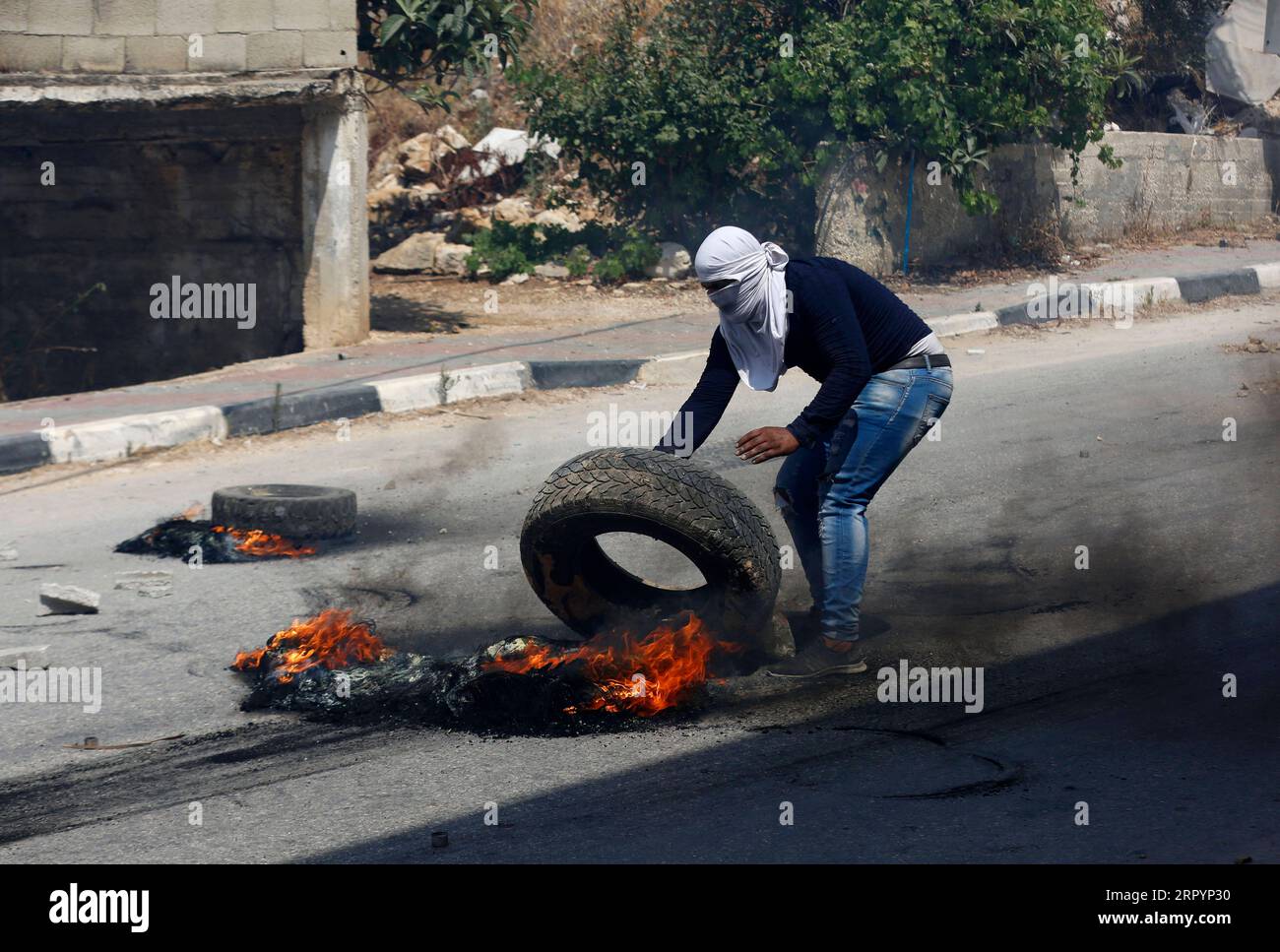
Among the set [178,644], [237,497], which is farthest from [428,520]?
[178,644]

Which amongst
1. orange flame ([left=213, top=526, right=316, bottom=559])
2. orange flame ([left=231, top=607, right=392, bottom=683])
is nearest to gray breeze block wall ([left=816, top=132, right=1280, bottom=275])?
orange flame ([left=213, top=526, right=316, bottom=559])

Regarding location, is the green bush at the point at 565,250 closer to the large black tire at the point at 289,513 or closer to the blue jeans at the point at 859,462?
the large black tire at the point at 289,513

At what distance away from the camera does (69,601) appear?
20.1 ft

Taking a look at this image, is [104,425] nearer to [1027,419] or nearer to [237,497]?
[237,497]

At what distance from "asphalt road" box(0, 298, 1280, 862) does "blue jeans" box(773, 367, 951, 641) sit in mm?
324

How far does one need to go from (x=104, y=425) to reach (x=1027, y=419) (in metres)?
6.21

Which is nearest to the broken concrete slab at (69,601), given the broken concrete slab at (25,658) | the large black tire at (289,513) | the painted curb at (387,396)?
the broken concrete slab at (25,658)

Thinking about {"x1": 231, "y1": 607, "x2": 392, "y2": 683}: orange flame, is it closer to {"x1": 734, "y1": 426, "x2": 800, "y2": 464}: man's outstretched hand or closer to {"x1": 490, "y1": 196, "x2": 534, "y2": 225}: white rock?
{"x1": 734, "y1": 426, "x2": 800, "y2": 464}: man's outstretched hand

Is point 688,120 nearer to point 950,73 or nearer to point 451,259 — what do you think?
point 950,73

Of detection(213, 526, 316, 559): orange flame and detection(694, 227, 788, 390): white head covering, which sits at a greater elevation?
detection(694, 227, 788, 390): white head covering

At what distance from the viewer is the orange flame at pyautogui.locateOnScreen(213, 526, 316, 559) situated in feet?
23.3

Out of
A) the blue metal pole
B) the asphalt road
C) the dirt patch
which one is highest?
the blue metal pole

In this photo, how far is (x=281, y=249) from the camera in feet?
47.5

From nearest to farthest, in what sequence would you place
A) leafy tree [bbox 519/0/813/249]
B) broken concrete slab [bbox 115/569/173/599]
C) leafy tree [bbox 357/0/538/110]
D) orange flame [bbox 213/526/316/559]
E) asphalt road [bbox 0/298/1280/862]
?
asphalt road [bbox 0/298/1280/862], broken concrete slab [bbox 115/569/173/599], orange flame [bbox 213/526/316/559], leafy tree [bbox 357/0/538/110], leafy tree [bbox 519/0/813/249]
